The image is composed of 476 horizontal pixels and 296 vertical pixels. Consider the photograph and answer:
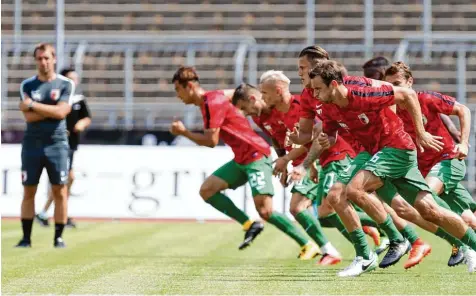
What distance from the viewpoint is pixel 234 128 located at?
39.8ft

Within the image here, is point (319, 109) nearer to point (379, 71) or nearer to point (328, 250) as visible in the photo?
point (379, 71)

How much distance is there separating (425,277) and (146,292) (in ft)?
7.65

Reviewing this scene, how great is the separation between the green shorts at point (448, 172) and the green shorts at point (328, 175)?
107cm

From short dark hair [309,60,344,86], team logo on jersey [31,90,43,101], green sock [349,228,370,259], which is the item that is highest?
short dark hair [309,60,344,86]

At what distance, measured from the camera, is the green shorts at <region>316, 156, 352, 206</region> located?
36.6ft

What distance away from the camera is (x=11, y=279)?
8945 mm

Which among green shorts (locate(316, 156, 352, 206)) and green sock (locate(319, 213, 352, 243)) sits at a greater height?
green shorts (locate(316, 156, 352, 206))

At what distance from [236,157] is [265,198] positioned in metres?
0.62

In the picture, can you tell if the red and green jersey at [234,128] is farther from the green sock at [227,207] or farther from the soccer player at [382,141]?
the soccer player at [382,141]

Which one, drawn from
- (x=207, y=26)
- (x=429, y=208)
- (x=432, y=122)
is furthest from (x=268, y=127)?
(x=207, y=26)

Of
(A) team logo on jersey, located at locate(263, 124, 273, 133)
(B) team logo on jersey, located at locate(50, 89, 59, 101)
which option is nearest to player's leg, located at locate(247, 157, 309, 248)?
(A) team logo on jersey, located at locate(263, 124, 273, 133)

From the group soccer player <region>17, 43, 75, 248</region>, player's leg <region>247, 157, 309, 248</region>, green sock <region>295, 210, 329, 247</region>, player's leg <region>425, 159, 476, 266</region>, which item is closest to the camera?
player's leg <region>425, 159, 476, 266</region>

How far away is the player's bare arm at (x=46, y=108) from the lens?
12.8 metres

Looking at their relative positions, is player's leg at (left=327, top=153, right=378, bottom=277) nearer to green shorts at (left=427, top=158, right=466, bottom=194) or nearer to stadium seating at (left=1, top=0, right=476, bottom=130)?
green shorts at (left=427, top=158, right=466, bottom=194)
